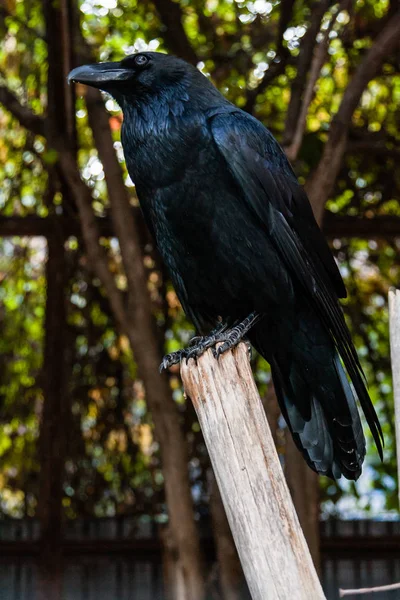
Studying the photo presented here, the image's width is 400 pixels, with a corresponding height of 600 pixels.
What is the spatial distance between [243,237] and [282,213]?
176 mm

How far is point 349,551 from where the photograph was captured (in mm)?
4711

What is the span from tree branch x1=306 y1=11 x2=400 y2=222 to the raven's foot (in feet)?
4.10

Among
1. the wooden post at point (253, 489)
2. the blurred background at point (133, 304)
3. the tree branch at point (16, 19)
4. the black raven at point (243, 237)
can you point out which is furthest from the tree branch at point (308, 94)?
the wooden post at point (253, 489)

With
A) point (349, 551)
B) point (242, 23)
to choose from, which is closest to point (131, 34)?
point (242, 23)

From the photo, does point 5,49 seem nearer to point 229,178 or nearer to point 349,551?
point 229,178

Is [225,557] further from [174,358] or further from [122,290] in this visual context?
[174,358]

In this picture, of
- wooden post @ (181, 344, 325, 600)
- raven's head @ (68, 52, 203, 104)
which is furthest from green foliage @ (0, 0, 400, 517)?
wooden post @ (181, 344, 325, 600)

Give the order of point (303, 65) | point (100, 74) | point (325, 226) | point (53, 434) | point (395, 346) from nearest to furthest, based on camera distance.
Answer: point (395, 346)
point (100, 74)
point (303, 65)
point (325, 226)
point (53, 434)

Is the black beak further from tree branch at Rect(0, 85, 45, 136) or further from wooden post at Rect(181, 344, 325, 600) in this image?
tree branch at Rect(0, 85, 45, 136)

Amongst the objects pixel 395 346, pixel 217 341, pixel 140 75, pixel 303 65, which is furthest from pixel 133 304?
pixel 395 346

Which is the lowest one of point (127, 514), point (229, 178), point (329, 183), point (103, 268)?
point (127, 514)

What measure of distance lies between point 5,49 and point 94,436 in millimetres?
2336

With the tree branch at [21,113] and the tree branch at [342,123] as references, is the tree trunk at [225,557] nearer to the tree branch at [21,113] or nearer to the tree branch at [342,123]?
the tree branch at [342,123]

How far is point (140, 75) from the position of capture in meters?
2.82
